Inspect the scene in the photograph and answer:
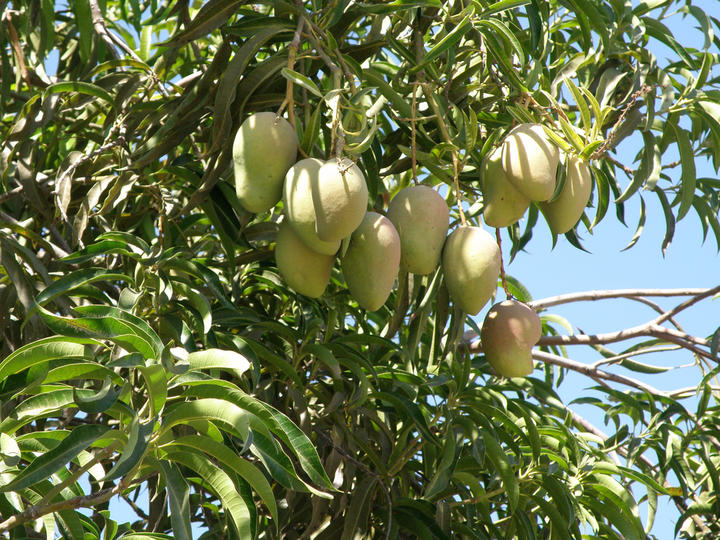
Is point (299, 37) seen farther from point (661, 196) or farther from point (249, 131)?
point (661, 196)

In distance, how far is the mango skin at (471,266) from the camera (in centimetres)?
125

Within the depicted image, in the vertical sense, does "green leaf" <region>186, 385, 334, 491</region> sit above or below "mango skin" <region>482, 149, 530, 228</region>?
below

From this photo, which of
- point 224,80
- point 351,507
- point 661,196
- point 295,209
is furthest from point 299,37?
point 661,196

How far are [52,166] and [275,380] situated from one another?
0.85m

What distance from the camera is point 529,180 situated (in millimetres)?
1266

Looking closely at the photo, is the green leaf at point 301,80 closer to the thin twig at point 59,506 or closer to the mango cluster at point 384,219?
the mango cluster at point 384,219

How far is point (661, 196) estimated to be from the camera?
195 centimetres

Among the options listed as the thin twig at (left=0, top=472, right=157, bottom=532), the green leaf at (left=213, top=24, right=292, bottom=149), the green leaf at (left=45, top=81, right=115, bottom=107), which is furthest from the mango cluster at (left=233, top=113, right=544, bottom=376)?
the green leaf at (left=45, top=81, right=115, bottom=107)

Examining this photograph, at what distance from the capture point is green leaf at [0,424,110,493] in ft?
2.91

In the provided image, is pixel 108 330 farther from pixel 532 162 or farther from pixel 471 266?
pixel 532 162

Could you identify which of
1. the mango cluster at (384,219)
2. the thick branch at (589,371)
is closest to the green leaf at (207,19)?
the mango cluster at (384,219)

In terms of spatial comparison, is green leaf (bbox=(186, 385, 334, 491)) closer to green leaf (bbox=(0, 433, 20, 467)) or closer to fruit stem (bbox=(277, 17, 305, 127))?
green leaf (bbox=(0, 433, 20, 467))

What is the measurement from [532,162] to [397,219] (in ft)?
0.69

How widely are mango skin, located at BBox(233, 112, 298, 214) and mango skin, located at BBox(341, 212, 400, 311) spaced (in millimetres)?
127
